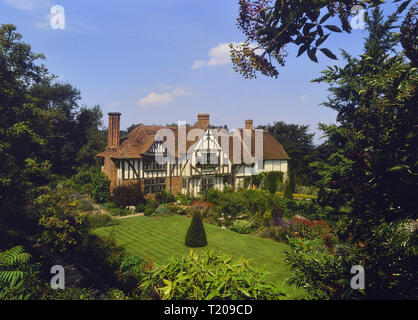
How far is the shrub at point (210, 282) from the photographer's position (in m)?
4.09

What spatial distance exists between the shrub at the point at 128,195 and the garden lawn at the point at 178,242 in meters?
2.38

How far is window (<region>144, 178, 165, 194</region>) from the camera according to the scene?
84.7 ft

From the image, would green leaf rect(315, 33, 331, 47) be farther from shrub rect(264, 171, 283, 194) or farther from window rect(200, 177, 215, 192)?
shrub rect(264, 171, 283, 194)

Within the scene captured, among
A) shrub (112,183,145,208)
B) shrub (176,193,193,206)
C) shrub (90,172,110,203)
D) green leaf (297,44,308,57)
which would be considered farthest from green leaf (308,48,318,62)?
shrub (90,172,110,203)

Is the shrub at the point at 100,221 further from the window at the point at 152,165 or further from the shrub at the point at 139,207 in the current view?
the window at the point at 152,165

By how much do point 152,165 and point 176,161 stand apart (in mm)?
2575

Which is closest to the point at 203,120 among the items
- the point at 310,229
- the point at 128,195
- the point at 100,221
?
the point at 128,195

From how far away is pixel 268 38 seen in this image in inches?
99.7

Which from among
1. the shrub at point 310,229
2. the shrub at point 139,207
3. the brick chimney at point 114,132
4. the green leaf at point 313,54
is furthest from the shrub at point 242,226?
the green leaf at point 313,54

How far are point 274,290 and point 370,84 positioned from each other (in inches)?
124

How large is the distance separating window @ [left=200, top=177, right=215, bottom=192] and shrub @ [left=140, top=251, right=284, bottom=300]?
23403 mm

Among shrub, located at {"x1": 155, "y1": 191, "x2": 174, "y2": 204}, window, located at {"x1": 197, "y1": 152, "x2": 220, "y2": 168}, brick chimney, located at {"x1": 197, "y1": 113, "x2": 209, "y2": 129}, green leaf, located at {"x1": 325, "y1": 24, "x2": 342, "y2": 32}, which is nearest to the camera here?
green leaf, located at {"x1": 325, "y1": 24, "x2": 342, "y2": 32}

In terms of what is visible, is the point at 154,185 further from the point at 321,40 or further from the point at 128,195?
the point at 321,40
